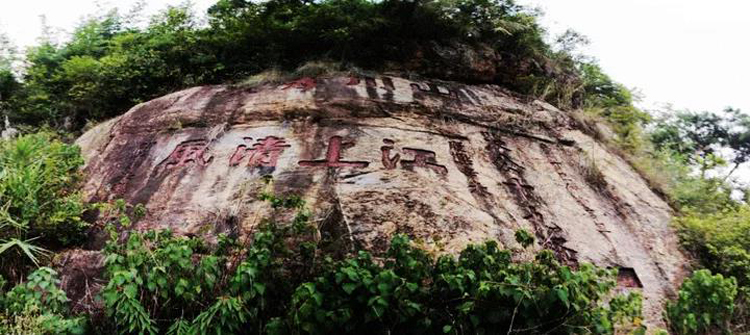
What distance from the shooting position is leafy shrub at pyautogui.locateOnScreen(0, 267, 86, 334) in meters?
3.48

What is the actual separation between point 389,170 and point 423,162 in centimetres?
45

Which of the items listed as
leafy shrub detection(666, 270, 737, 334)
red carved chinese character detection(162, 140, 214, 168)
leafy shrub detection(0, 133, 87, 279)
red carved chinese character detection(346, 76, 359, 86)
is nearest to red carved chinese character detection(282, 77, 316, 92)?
red carved chinese character detection(346, 76, 359, 86)

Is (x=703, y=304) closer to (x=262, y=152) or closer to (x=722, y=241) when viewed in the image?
(x=722, y=241)

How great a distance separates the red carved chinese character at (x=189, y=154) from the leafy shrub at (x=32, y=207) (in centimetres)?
98

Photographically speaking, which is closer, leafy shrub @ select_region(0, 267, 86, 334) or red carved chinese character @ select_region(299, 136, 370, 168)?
leafy shrub @ select_region(0, 267, 86, 334)

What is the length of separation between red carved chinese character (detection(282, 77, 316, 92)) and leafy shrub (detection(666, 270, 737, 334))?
4.51m

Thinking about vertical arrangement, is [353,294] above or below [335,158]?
below

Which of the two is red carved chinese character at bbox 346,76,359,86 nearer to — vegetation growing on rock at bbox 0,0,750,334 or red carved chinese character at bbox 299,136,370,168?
vegetation growing on rock at bbox 0,0,750,334

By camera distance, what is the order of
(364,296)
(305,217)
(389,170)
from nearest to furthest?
1. (364,296)
2. (305,217)
3. (389,170)

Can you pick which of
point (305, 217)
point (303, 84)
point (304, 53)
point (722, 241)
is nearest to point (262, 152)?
point (303, 84)

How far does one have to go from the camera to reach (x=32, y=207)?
462 cm

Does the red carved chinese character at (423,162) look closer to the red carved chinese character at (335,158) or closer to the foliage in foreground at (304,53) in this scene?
the red carved chinese character at (335,158)

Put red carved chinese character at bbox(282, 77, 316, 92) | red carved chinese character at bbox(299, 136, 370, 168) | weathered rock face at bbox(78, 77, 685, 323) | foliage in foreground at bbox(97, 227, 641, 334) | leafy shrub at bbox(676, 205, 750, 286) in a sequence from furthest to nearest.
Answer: red carved chinese character at bbox(282, 77, 316, 92) < red carved chinese character at bbox(299, 136, 370, 168) < leafy shrub at bbox(676, 205, 750, 286) < weathered rock face at bbox(78, 77, 685, 323) < foliage in foreground at bbox(97, 227, 641, 334)

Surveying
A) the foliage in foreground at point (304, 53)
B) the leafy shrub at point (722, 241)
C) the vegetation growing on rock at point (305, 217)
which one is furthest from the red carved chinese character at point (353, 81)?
the leafy shrub at point (722, 241)
